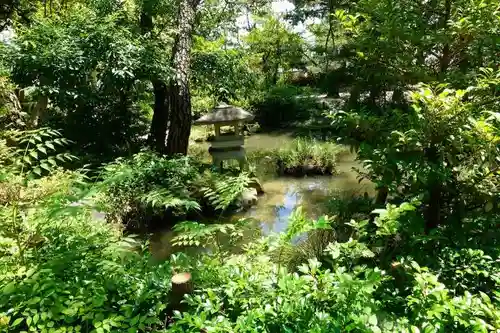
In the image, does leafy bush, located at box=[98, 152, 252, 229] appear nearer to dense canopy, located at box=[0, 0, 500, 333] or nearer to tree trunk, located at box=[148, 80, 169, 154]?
dense canopy, located at box=[0, 0, 500, 333]

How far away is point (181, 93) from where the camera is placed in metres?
6.22

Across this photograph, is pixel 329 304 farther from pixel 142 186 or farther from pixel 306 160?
pixel 306 160

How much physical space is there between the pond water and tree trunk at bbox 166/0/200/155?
5.13 feet

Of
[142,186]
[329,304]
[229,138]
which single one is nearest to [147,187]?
[142,186]

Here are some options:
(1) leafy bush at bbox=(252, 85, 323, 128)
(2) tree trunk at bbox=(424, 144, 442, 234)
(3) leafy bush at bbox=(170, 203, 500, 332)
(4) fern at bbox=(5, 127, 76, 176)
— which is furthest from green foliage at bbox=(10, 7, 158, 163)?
(1) leafy bush at bbox=(252, 85, 323, 128)

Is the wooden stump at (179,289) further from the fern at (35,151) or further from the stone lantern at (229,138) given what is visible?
the stone lantern at (229,138)

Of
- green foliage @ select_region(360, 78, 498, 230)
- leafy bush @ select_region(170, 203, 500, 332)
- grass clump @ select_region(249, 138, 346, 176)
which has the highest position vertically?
green foliage @ select_region(360, 78, 498, 230)

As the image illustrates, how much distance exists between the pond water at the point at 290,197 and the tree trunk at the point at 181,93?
156 centimetres

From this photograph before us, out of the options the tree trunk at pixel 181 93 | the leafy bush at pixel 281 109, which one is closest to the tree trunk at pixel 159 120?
the tree trunk at pixel 181 93

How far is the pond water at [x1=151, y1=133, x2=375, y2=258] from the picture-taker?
545 cm

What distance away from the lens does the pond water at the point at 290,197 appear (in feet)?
17.9

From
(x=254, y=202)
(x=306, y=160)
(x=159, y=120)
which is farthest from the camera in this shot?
(x=306, y=160)

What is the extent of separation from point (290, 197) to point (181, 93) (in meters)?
2.64

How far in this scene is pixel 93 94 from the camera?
6.17 meters
